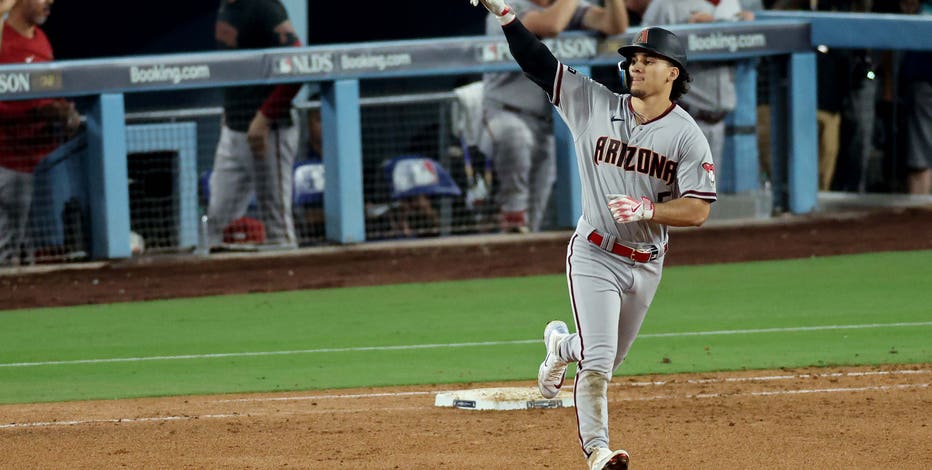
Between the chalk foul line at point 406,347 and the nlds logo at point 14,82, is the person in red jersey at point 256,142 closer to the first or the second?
the nlds logo at point 14,82

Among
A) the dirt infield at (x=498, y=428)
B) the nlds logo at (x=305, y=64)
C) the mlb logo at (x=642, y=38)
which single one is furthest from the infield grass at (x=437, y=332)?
the mlb logo at (x=642, y=38)

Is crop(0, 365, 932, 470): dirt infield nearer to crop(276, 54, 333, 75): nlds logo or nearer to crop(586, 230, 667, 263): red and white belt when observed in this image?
crop(586, 230, 667, 263): red and white belt

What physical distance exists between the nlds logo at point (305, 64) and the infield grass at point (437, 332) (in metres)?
2.31

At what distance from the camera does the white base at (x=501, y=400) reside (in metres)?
7.18

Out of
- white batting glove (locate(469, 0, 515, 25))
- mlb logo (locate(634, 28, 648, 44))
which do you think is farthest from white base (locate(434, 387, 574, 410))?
mlb logo (locate(634, 28, 648, 44))

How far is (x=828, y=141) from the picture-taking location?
47.6 ft

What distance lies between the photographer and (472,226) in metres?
13.4

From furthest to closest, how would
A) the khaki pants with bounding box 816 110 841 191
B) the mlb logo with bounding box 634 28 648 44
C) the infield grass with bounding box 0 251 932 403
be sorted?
the khaki pants with bounding box 816 110 841 191, the infield grass with bounding box 0 251 932 403, the mlb logo with bounding box 634 28 648 44

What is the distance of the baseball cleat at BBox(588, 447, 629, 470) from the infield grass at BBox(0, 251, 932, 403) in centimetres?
270

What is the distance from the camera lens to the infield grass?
827 centimetres

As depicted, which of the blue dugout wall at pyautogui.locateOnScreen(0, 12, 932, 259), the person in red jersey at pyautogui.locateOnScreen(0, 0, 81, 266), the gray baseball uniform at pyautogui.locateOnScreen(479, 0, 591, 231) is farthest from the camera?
the gray baseball uniform at pyautogui.locateOnScreen(479, 0, 591, 231)

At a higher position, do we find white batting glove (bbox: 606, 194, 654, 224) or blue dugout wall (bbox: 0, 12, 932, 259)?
blue dugout wall (bbox: 0, 12, 932, 259)

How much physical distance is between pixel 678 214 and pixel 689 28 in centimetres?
809

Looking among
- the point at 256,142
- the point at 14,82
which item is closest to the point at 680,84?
the point at 256,142
